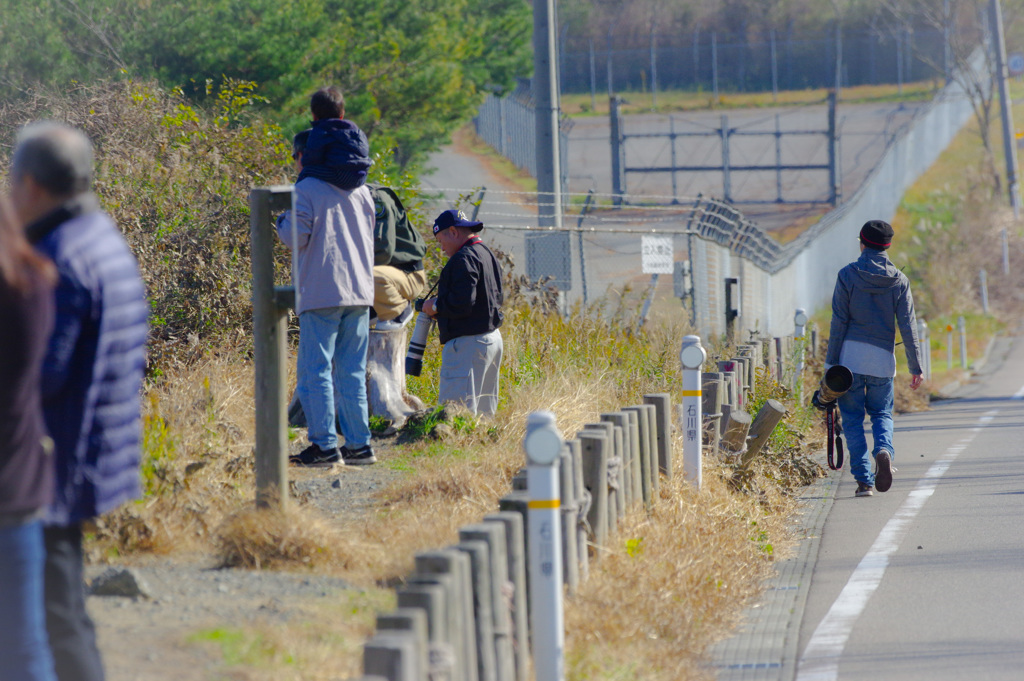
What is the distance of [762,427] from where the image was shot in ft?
27.4

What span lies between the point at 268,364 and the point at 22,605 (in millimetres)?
2376

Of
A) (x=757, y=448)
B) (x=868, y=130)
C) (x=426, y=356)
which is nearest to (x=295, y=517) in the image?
(x=757, y=448)

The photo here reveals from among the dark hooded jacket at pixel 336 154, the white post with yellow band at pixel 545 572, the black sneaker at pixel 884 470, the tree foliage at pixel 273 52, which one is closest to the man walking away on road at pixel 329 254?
the dark hooded jacket at pixel 336 154

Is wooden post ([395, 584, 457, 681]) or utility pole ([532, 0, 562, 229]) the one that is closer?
wooden post ([395, 584, 457, 681])

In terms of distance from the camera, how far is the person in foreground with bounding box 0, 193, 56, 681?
2.80 m

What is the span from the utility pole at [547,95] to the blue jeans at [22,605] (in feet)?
34.4

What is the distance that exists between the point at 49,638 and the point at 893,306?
22.5 feet

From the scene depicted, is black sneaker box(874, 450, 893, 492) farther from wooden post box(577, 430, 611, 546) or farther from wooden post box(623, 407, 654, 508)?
wooden post box(577, 430, 611, 546)

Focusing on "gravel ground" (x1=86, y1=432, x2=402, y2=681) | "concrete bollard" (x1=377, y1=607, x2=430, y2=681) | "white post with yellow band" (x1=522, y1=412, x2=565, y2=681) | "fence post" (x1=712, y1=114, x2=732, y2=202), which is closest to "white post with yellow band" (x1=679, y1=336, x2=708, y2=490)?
"gravel ground" (x1=86, y1=432, x2=402, y2=681)

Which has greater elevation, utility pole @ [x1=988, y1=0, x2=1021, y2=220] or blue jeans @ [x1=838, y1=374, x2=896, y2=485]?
utility pole @ [x1=988, y1=0, x2=1021, y2=220]

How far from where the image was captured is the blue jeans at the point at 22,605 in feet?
9.76

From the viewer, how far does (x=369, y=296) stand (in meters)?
6.64

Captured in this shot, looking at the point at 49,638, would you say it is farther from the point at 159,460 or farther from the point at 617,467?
the point at 617,467

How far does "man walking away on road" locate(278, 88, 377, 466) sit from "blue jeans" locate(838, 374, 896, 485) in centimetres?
391
